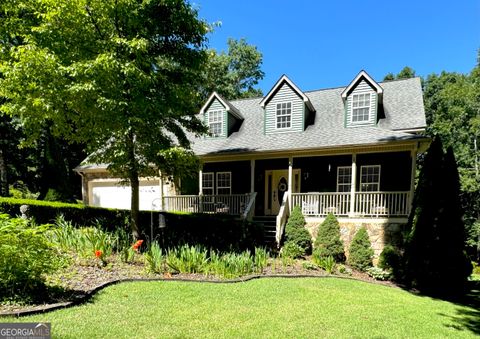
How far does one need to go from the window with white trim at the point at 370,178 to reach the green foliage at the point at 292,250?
13.8 ft

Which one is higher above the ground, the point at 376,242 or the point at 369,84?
the point at 369,84

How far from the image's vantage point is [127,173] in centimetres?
826

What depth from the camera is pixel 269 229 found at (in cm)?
1179

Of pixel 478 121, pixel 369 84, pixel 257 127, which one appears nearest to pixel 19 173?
pixel 257 127

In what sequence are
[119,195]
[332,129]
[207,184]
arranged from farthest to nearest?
[119,195] → [207,184] → [332,129]

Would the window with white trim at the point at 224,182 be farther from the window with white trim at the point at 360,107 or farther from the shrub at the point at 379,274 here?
the shrub at the point at 379,274

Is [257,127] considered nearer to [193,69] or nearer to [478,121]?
[193,69]

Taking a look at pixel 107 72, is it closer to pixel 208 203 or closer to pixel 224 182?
pixel 208 203

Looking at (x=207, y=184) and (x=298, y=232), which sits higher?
(x=207, y=184)

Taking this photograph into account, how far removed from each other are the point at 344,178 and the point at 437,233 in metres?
4.77

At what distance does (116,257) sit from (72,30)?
5751 mm

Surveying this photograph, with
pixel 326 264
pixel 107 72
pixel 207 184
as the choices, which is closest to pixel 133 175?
pixel 107 72

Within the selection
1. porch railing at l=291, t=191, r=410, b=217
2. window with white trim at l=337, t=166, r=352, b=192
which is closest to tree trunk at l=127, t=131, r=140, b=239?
porch railing at l=291, t=191, r=410, b=217

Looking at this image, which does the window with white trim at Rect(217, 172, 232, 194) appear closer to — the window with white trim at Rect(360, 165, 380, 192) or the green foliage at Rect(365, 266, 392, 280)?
the window with white trim at Rect(360, 165, 380, 192)
